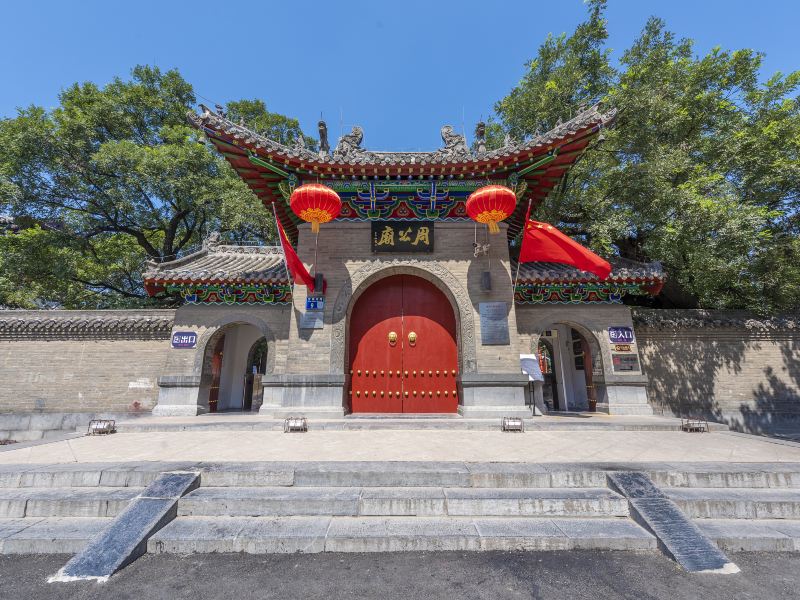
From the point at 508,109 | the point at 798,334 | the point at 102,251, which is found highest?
the point at 508,109

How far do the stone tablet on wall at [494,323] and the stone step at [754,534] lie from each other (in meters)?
5.17

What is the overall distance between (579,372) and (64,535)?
42.6 ft

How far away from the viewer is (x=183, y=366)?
32.0ft

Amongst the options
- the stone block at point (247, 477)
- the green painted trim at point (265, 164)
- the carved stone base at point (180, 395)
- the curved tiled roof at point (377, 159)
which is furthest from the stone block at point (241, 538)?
the green painted trim at point (265, 164)

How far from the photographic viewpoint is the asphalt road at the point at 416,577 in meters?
2.42

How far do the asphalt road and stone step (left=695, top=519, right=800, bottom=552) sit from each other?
84 mm

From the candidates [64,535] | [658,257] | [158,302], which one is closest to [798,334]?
[658,257]

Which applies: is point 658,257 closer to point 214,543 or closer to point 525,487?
point 525,487

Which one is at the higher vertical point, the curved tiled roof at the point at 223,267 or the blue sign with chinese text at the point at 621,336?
the curved tiled roof at the point at 223,267

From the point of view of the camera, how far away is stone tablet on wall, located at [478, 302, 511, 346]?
27.8 ft

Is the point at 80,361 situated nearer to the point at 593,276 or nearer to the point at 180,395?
the point at 180,395

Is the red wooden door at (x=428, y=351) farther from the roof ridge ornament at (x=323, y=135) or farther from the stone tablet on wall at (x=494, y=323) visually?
the roof ridge ornament at (x=323, y=135)

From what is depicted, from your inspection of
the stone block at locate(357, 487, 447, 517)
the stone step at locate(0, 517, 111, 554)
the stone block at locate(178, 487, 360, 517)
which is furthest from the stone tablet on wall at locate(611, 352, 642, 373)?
the stone step at locate(0, 517, 111, 554)

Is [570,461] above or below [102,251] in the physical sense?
below
